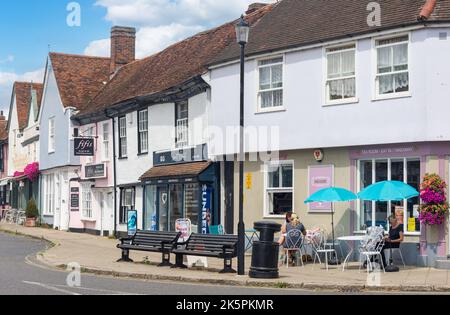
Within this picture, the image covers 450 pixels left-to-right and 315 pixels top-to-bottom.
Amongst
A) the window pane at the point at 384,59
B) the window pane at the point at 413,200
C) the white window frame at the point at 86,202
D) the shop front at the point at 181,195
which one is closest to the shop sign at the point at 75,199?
the white window frame at the point at 86,202

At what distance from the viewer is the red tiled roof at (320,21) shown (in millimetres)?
19703

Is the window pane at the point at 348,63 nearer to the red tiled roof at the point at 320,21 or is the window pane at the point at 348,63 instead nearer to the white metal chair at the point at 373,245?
the red tiled roof at the point at 320,21

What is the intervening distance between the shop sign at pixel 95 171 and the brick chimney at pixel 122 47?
A: 6395 millimetres

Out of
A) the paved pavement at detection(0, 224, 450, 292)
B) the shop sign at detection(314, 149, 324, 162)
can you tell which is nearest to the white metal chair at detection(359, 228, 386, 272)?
the paved pavement at detection(0, 224, 450, 292)

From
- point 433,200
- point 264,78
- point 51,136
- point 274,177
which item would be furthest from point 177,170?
point 51,136

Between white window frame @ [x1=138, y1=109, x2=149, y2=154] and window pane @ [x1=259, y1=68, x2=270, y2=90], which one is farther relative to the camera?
white window frame @ [x1=138, y1=109, x2=149, y2=154]

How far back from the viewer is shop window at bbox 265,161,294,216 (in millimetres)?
22859

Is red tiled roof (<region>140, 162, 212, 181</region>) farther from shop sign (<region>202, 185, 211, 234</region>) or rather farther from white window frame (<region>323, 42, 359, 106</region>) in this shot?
white window frame (<region>323, 42, 359, 106</region>)

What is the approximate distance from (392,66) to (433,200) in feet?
12.4

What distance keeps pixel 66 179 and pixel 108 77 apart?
593cm

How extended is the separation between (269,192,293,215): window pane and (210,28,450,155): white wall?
1521mm

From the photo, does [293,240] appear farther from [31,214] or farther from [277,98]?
[31,214]

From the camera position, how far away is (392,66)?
65.9 ft
